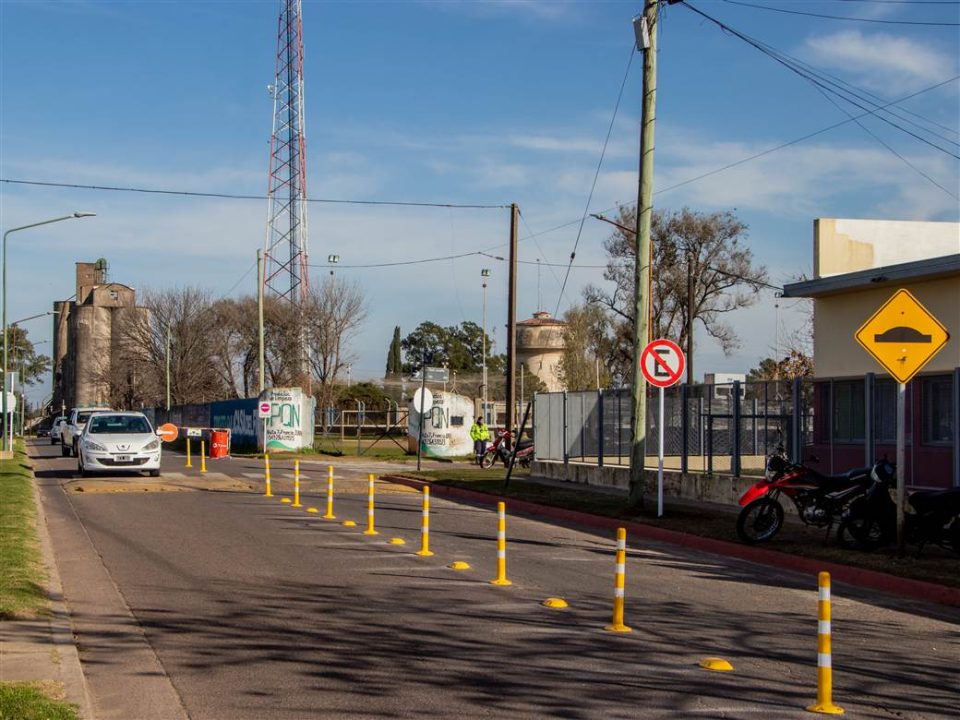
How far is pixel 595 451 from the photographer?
27.2 metres

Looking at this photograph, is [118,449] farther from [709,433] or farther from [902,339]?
[902,339]

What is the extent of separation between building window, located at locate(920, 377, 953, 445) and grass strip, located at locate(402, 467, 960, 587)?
9.00 feet

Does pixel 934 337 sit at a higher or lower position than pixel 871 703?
higher

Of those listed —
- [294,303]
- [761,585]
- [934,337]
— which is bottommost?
[761,585]

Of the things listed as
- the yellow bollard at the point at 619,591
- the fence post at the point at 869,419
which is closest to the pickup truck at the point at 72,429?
the fence post at the point at 869,419

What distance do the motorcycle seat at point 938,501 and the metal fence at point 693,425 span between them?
5556 mm

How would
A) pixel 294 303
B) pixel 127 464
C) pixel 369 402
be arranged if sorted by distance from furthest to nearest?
pixel 369 402 → pixel 294 303 → pixel 127 464

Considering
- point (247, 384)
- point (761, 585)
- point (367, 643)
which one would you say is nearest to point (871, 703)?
point (367, 643)

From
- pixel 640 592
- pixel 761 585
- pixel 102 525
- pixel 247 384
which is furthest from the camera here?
pixel 247 384

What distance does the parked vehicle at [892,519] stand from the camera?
544 inches

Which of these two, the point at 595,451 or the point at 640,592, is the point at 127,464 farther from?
the point at 640,592

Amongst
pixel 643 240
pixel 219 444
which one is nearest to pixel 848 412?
pixel 643 240

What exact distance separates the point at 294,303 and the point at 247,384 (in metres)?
10.9

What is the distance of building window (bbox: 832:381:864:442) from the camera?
20734 mm
